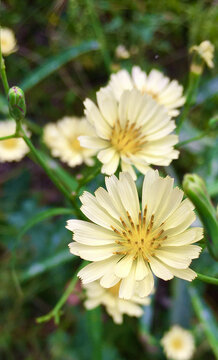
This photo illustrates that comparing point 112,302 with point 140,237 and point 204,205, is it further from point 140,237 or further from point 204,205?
point 204,205

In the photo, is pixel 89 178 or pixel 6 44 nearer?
pixel 89 178

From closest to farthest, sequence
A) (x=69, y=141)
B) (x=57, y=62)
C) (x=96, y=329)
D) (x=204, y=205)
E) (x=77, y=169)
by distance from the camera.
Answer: (x=204, y=205), (x=96, y=329), (x=69, y=141), (x=57, y=62), (x=77, y=169)

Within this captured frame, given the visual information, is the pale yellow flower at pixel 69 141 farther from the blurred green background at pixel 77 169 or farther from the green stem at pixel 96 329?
the green stem at pixel 96 329

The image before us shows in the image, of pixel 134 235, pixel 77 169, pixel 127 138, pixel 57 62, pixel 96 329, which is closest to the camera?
pixel 134 235

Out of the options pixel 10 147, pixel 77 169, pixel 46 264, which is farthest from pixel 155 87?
pixel 77 169

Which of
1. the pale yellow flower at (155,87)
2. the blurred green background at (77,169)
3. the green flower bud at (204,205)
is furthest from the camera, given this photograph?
the blurred green background at (77,169)

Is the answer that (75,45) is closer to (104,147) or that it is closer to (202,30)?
(202,30)

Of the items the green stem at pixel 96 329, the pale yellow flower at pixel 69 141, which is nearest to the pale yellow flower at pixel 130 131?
the pale yellow flower at pixel 69 141
